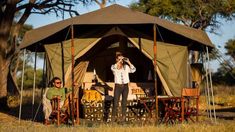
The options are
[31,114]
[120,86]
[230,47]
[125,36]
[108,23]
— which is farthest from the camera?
[230,47]

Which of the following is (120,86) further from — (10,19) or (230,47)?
(230,47)

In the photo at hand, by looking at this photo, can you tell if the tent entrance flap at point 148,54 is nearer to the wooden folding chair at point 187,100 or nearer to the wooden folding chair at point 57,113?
the wooden folding chair at point 187,100

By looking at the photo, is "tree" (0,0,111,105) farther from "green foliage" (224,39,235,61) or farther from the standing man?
"green foliage" (224,39,235,61)

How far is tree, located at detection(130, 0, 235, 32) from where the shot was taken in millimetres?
27578

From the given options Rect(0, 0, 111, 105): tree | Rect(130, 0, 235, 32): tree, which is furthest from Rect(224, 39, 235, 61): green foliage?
Rect(0, 0, 111, 105): tree

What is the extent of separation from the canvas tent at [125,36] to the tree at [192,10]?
46.1 feet

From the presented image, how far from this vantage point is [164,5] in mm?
28469

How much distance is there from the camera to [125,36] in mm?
13219

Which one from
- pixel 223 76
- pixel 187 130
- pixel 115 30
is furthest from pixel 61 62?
pixel 223 76

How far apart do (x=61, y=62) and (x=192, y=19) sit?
56.9ft

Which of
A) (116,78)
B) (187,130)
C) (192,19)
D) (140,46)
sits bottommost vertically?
(187,130)

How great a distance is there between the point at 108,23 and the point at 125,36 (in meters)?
1.02

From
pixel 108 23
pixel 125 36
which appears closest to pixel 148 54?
pixel 125 36

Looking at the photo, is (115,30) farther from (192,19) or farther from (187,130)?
(192,19)
